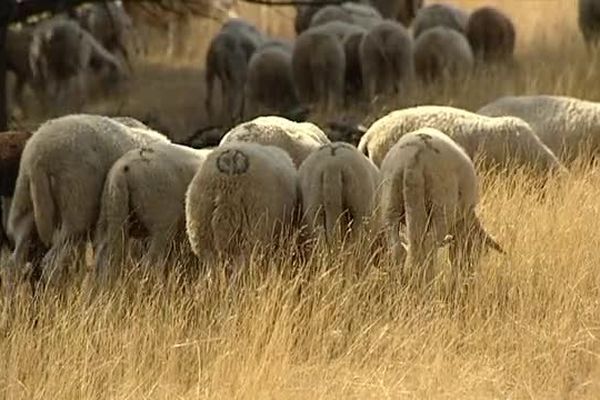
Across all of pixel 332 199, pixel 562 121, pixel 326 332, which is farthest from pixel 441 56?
pixel 326 332

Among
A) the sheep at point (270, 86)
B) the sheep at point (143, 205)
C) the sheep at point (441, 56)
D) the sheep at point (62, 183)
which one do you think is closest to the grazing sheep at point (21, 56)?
the sheep at point (270, 86)

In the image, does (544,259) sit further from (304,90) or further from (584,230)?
(304,90)

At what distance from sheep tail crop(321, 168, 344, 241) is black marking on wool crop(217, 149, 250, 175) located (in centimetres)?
43

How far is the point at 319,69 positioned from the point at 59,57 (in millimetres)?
4993

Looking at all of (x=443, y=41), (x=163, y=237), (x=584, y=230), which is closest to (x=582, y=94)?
(x=443, y=41)

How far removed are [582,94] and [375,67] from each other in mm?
2965

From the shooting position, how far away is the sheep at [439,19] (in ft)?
70.3

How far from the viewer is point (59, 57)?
69.5 feet

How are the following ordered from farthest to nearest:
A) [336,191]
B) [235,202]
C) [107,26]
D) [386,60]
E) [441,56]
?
[107,26]
[441,56]
[386,60]
[336,191]
[235,202]

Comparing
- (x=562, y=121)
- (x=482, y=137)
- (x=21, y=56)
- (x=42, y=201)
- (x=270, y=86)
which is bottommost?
(x=21, y=56)

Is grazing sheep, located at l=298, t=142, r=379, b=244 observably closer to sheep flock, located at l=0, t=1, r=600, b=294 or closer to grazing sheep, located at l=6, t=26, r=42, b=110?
sheep flock, located at l=0, t=1, r=600, b=294

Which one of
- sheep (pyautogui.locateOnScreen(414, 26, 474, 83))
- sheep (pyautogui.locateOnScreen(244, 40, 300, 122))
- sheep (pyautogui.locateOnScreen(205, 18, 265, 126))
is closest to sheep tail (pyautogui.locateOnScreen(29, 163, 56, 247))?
sheep (pyautogui.locateOnScreen(414, 26, 474, 83))

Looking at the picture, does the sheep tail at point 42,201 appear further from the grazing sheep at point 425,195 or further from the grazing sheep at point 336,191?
the grazing sheep at point 425,195

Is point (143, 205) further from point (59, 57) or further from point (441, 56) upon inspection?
point (59, 57)
